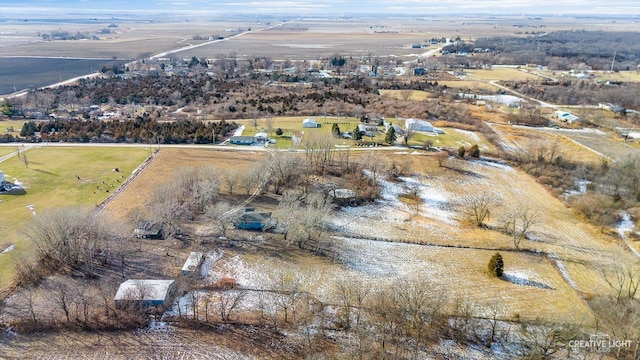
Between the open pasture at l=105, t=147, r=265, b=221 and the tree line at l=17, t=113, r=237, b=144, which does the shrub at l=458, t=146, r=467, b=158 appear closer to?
the open pasture at l=105, t=147, r=265, b=221

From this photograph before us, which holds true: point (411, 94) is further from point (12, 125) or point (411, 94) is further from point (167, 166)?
point (12, 125)

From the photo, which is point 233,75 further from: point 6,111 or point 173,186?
point 173,186

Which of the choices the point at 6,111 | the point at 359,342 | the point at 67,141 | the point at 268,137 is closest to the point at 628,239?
the point at 359,342

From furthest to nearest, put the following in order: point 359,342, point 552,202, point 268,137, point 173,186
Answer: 1. point 268,137
2. point 552,202
3. point 173,186
4. point 359,342

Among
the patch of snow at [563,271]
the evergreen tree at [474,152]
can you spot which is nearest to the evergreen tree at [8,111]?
the evergreen tree at [474,152]

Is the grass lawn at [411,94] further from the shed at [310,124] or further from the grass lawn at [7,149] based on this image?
the grass lawn at [7,149]
